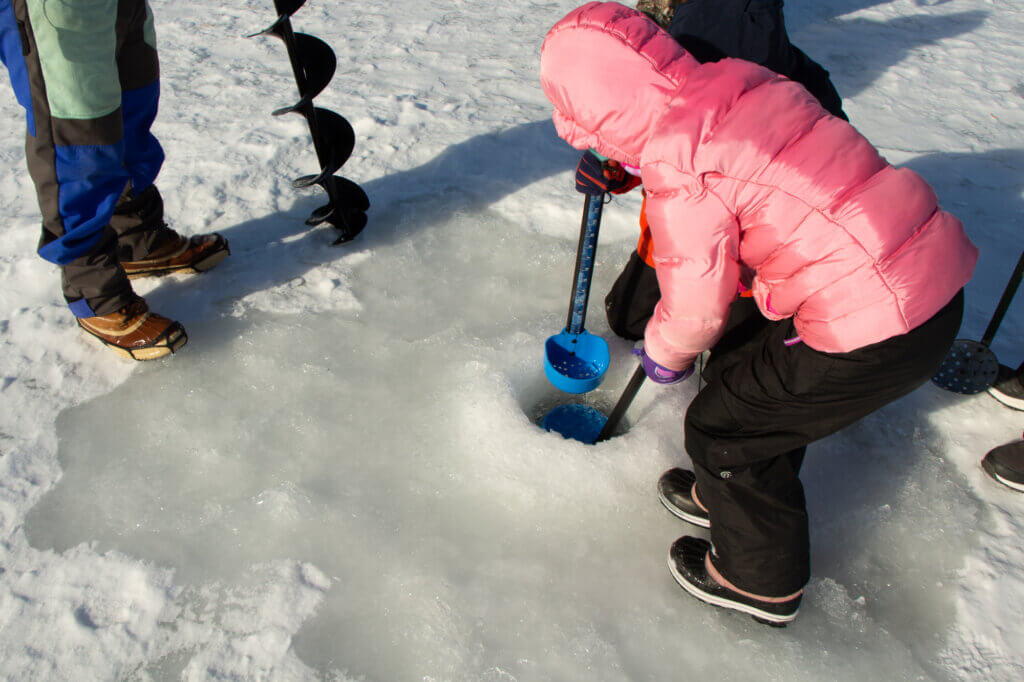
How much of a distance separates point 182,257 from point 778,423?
2.01m

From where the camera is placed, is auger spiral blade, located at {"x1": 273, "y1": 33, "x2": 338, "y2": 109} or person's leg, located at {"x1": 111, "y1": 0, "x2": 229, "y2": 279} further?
auger spiral blade, located at {"x1": 273, "y1": 33, "x2": 338, "y2": 109}

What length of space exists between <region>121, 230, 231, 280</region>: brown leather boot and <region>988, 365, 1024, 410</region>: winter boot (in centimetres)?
261

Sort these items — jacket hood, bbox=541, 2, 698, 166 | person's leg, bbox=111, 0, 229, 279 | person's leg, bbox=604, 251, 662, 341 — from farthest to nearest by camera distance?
person's leg, bbox=604, 251, 662, 341 → person's leg, bbox=111, 0, 229, 279 → jacket hood, bbox=541, 2, 698, 166

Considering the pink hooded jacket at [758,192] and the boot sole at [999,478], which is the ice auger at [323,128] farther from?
the boot sole at [999,478]

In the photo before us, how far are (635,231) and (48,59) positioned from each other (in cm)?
197

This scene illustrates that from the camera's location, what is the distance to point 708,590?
1.58m

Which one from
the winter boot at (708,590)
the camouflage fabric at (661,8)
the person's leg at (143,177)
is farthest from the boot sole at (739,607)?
the camouflage fabric at (661,8)

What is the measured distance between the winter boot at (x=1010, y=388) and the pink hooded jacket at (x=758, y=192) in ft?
3.21

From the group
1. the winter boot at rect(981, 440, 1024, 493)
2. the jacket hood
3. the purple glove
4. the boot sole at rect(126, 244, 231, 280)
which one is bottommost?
the boot sole at rect(126, 244, 231, 280)

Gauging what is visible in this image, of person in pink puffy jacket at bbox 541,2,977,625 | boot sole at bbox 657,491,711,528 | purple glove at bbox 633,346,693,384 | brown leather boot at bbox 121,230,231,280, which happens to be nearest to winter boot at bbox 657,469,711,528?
boot sole at bbox 657,491,711,528

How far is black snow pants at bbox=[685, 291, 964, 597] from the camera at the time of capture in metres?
1.37

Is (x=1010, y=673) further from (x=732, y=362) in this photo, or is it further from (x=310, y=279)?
(x=310, y=279)

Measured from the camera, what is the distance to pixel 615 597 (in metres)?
1.62

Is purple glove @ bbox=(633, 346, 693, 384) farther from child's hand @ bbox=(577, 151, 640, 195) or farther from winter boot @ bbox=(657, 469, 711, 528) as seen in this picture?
child's hand @ bbox=(577, 151, 640, 195)
